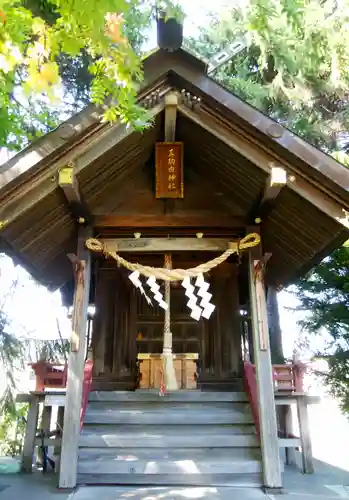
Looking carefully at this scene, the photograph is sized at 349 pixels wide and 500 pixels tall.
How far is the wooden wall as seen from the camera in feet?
25.1

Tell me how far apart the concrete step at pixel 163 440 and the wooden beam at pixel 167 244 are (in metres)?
2.35

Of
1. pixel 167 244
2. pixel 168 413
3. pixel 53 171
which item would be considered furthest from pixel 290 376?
pixel 53 171

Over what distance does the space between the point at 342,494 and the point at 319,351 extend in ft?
17.3

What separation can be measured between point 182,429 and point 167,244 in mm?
2415

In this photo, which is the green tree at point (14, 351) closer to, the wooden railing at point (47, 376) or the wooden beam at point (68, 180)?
the wooden railing at point (47, 376)

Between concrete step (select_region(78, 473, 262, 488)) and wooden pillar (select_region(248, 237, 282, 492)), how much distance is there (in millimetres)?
218

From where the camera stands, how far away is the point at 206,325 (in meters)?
8.01

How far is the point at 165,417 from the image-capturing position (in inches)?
211

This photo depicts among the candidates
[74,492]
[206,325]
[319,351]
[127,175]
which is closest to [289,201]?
[127,175]

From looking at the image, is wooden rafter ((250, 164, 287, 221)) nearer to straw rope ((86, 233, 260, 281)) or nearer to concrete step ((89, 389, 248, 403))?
straw rope ((86, 233, 260, 281))

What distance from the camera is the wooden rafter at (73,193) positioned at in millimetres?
4625

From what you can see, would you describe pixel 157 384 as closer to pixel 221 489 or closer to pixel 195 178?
pixel 221 489

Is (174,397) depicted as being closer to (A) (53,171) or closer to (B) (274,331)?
(A) (53,171)

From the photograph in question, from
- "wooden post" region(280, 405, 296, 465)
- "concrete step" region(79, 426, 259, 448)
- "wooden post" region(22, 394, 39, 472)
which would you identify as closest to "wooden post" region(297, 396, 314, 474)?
"wooden post" region(280, 405, 296, 465)
